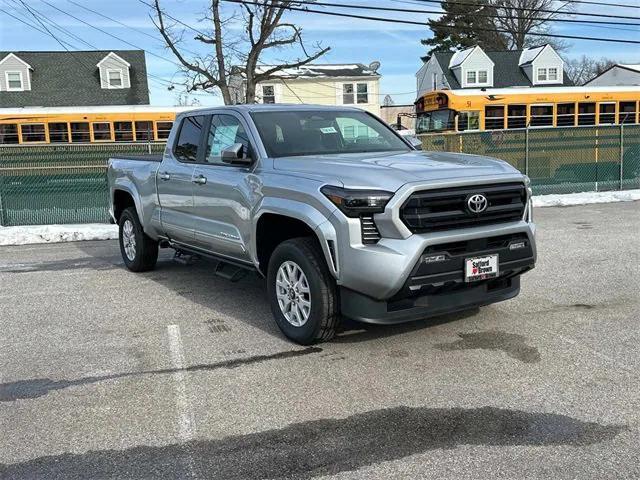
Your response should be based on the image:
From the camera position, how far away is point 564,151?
16.0 meters

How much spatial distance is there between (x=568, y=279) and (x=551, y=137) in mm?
9721

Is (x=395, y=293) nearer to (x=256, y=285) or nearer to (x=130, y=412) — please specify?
(x=130, y=412)

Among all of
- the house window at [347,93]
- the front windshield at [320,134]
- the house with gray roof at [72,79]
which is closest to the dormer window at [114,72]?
the house with gray roof at [72,79]

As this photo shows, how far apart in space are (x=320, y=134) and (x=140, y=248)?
10.6 ft

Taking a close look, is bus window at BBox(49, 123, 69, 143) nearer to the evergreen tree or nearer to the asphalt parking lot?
the asphalt parking lot

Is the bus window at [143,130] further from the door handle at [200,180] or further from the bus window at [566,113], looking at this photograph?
the door handle at [200,180]

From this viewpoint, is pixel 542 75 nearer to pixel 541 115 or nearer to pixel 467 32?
pixel 467 32

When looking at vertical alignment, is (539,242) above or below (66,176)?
below

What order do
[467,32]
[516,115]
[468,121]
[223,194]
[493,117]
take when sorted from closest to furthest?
[223,194]
[468,121]
[493,117]
[516,115]
[467,32]

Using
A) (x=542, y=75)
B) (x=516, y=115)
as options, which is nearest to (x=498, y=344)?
(x=516, y=115)

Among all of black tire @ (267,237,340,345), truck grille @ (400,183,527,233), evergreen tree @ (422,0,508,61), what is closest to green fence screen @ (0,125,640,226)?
black tire @ (267,237,340,345)

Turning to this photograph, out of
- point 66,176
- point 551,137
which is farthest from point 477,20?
point 66,176

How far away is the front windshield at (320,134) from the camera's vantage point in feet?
18.7

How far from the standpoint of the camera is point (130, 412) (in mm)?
3961
